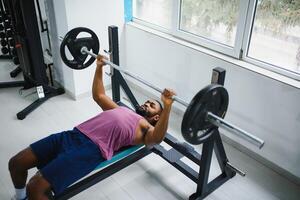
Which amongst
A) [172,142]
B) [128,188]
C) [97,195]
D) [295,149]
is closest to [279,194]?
[295,149]

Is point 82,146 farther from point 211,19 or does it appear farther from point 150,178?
point 211,19

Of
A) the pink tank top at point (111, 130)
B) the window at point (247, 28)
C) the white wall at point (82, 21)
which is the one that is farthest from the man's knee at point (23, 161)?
the window at point (247, 28)

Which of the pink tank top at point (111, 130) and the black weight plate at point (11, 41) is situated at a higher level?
the black weight plate at point (11, 41)

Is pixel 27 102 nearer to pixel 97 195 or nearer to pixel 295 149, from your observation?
pixel 97 195

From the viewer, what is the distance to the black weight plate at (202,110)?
4.66ft

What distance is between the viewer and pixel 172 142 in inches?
89.3

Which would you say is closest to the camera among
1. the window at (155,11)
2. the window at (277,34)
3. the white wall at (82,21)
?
the window at (277,34)

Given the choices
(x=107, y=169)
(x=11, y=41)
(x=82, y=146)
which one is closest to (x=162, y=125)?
(x=82, y=146)

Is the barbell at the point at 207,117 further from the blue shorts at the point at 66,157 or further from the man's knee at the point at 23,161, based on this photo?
the man's knee at the point at 23,161

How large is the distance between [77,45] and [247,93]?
1355mm

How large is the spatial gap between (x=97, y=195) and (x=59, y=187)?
0.50 meters

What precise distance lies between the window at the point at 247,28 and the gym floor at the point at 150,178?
2.58 ft

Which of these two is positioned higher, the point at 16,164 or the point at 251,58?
the point at 251,58

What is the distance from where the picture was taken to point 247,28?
A: 231 cm
